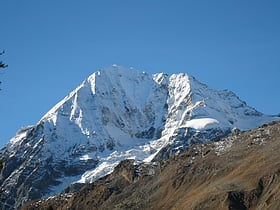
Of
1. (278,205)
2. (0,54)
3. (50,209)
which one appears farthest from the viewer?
(278,205)

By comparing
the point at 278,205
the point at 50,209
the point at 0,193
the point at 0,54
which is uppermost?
the point at 278,205

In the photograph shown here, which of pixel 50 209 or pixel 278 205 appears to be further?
pixel 278 205

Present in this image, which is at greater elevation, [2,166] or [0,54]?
[0,54]

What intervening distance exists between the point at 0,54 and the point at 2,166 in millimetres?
5910

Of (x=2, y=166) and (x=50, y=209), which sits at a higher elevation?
(x=50, y=209)

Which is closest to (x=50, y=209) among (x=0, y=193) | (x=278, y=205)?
(x=0, y=193)

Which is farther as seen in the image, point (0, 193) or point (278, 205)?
point (278, 205)

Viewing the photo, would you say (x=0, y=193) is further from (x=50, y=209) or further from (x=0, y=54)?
(x=50, y=209)

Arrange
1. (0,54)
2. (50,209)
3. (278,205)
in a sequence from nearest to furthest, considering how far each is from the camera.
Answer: (0,54) < (50,209) < (278,205)

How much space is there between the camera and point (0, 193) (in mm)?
30781

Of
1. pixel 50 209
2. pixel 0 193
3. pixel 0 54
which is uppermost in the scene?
pixel 50 209

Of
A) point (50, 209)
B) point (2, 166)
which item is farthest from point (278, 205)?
point (2, 166)

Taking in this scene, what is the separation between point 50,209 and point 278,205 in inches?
5510

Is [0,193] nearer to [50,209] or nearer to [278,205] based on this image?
[50,209]
